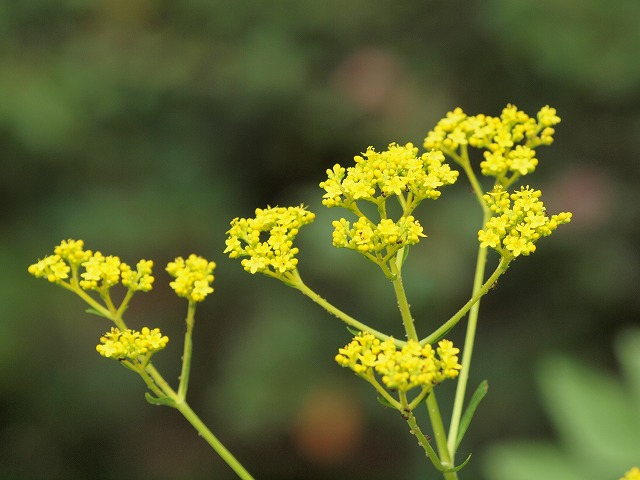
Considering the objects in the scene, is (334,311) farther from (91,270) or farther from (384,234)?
(91,270)

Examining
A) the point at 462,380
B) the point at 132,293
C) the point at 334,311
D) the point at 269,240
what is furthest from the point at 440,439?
the point at 132,293

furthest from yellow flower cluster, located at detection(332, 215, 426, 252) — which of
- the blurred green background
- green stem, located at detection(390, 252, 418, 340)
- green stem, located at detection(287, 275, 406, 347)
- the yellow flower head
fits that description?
the blurred green background

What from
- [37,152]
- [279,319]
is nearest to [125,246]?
[37,152]

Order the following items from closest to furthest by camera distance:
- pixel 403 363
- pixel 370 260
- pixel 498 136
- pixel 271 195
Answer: pixel 403 363 < pixel 370 260 < pixel 498 136 < pixel 271 195

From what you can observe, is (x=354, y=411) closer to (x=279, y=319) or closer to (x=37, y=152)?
(x=279, y=319)

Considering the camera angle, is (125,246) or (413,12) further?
(413,12)

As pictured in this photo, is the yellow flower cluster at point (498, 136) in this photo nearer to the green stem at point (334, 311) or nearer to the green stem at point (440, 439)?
the green stem at point (334, 311)
